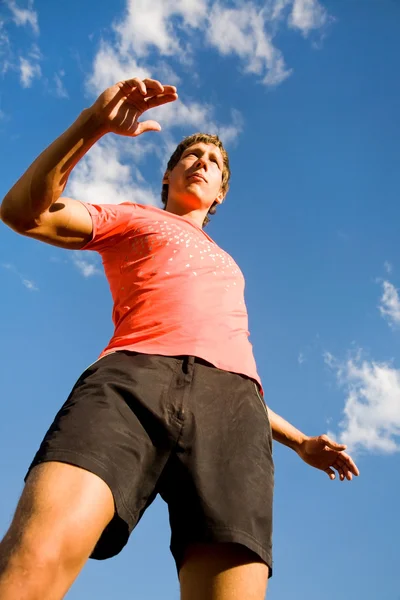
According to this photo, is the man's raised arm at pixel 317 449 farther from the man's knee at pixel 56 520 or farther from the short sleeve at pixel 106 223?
the man's knee at pixel 56 520

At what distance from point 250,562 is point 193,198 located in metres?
2.40

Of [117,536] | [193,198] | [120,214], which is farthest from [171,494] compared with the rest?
[193,198]

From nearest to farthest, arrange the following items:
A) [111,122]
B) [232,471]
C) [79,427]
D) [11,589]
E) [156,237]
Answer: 1. [11,589]
2. [79,427]
3. [232,471]
4. [111,122]
5. [156,237]

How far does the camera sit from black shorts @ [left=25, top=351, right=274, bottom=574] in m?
2.12

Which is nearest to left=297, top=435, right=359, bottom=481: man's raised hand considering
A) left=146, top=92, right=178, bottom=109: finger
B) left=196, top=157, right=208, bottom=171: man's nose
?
left=196, top=157, right=208, bottom=171: man's nose

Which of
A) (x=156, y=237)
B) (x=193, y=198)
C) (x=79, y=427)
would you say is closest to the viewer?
(x=79, y=427)

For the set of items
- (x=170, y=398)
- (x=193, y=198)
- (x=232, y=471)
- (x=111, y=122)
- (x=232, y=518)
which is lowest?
(x=232, y=518)

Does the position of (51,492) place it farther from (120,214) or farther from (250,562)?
(120,214)

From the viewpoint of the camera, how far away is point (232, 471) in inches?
91.7

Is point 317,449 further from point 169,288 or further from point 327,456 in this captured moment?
point 169,288

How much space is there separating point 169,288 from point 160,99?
944mm

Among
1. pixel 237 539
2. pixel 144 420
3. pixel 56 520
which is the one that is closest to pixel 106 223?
pixel 144 420

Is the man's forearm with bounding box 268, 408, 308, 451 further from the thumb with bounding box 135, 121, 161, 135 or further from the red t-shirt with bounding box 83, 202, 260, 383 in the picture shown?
the thumb with bounding box 135, 121, 161, 135

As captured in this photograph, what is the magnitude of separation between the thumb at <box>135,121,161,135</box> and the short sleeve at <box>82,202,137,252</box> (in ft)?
1.75
